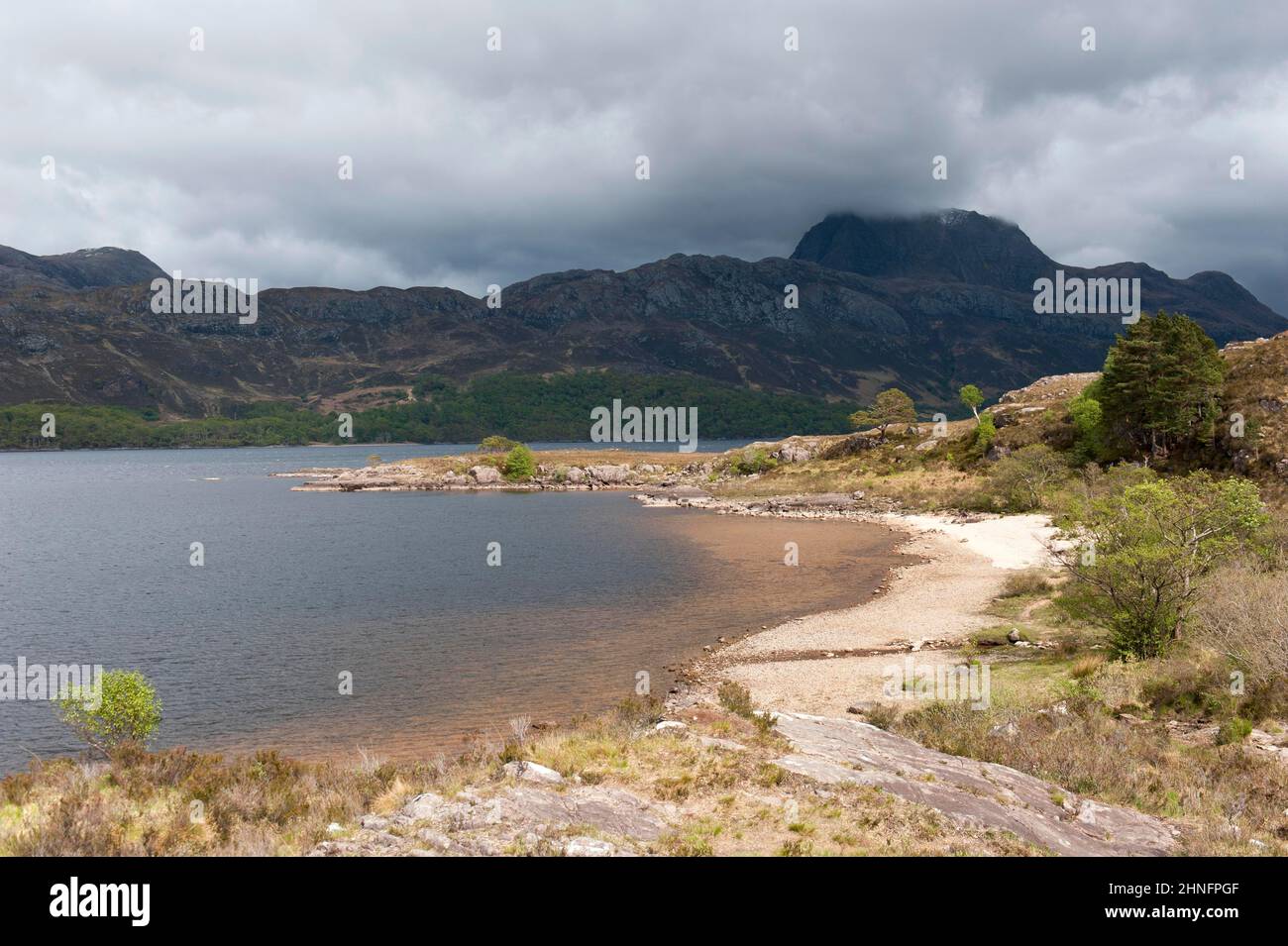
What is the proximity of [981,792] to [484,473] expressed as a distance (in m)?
133

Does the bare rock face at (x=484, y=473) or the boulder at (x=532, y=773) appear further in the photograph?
the bare rock face at (x=484, y=473)

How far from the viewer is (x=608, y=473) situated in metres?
140

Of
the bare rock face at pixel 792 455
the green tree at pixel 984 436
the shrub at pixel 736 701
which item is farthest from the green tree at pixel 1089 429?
the shrub at pixel 736 701

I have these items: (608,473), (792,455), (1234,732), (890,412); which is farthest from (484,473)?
(1234,732)

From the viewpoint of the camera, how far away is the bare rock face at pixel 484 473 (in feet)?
462

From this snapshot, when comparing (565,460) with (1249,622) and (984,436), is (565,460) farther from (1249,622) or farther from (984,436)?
(1249,622)

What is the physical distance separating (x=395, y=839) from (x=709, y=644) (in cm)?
2491

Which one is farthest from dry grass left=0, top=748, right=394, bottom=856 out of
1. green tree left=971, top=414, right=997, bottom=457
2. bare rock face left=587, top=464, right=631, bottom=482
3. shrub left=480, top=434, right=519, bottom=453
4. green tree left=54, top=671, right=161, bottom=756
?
shrub left=480, top=434, right=519, bottom=453

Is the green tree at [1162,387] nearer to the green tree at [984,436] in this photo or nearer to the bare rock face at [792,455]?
the green tree at [984,436]

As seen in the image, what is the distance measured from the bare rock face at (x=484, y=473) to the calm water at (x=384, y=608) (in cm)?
5106

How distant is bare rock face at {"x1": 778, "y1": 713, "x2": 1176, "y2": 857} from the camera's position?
39.2 ft

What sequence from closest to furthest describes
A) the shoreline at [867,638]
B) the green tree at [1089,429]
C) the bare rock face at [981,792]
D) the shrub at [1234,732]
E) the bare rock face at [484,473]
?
the bare rock face at [981,792] → the shrub at [1234,732] → the shoreline at [867,638] → the green tree at [1089,429] → the bare rock face at [484,473]
